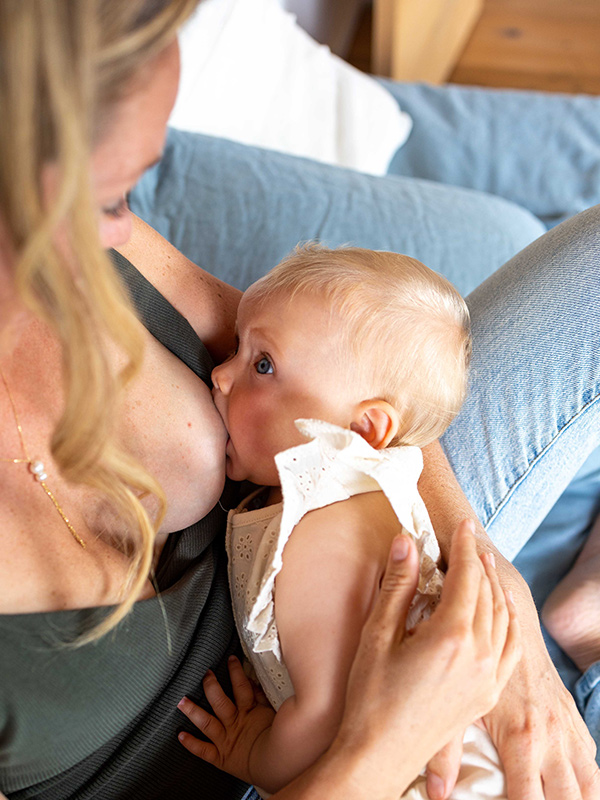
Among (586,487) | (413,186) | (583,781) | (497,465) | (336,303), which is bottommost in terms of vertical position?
(586,487)

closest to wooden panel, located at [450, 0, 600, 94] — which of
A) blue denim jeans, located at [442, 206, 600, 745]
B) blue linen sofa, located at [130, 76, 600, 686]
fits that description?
blue linen sofa, located at [130, 76, 600, 686]

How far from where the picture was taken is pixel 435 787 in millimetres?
710

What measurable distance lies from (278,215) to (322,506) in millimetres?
863

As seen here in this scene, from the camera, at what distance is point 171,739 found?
815 mm

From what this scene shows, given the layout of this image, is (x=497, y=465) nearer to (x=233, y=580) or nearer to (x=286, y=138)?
(x=233, y=580)

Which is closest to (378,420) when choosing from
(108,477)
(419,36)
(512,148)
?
(108,477)

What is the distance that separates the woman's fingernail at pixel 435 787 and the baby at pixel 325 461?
2 cm

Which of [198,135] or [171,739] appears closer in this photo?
[171,739]

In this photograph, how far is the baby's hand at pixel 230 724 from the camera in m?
0.78

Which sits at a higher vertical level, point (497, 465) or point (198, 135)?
point (198, 135)

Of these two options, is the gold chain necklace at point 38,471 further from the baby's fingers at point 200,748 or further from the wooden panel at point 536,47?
the wooden panel at point 536,47

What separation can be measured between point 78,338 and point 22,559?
0.31 meters

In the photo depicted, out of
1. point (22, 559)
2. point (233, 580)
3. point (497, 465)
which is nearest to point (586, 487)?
point (497, 465)

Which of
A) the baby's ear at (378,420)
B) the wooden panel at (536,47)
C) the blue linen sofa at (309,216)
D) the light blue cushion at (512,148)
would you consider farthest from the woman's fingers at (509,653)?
the wooden panel at (536,47)
